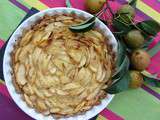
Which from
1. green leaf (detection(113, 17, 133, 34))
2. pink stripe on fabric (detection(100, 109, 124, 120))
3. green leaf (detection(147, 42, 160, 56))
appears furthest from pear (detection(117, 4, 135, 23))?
pink stripe on fabric (detection(100, 109, 124, 120))

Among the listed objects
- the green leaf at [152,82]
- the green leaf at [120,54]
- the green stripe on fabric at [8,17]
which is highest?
the green stripe on fabric at [8,17]

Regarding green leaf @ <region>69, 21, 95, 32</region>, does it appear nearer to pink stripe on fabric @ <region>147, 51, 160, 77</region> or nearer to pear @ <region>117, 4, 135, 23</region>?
pear @ <region>117, 4, 135, 23</region>

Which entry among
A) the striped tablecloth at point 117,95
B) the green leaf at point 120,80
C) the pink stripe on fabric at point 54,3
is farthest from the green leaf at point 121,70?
the pink stripe on fabric at point 54,3

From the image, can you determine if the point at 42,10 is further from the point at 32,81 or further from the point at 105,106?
the point at 105,106

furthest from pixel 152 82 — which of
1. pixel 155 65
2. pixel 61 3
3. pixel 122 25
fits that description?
pixel 61 3

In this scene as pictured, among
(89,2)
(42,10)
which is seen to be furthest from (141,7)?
(42,10)

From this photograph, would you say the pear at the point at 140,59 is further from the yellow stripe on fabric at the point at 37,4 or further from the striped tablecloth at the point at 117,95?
the yellow stripe on fabric at the point at 37,4

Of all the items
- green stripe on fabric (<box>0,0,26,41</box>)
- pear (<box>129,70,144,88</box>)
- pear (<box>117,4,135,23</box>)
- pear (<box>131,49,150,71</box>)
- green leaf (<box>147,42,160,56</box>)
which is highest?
green stripe on fabric (<box>0,0,26,41</box>)

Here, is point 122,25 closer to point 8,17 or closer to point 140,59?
point 140,59
